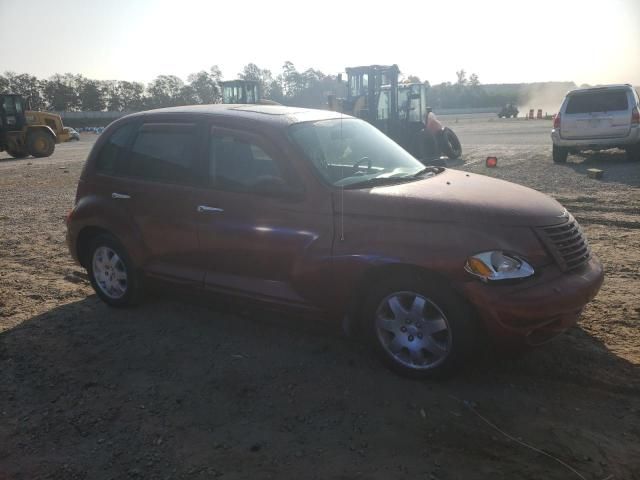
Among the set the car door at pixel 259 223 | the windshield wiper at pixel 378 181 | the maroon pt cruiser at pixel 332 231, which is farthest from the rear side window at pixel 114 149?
the windshield wiper at pixel 378 181

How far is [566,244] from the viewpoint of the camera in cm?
346

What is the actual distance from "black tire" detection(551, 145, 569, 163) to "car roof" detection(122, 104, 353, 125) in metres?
11.5

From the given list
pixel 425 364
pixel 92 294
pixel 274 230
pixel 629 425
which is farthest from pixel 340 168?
pixel 92 294

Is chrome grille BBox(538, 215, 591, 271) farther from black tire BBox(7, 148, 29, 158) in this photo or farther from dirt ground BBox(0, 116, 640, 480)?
black tire BBox(7, 148, 29, 158)

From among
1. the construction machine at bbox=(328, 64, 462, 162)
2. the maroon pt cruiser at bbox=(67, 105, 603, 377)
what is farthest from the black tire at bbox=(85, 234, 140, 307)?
the construction machine at bbox=(328, 64, 462, 162)

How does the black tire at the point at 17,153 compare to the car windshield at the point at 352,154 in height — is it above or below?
below

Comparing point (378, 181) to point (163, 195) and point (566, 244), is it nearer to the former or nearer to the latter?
point (566, 244)

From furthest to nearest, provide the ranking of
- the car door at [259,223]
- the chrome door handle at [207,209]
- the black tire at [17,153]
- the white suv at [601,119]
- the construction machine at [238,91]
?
the construction machine at [238,91] < the black tire at [17,153] < the white suv at [601,119] < the chrome door handle at [207,209] < the car door at [259,223]

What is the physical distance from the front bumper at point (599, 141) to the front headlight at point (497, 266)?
39.5 ft

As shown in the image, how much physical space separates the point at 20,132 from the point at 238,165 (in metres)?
23.7

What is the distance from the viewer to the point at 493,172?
44.0ft

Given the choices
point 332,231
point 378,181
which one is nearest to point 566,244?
point 378,181

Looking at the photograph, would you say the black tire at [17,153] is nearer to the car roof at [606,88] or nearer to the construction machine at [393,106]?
the construction machine at [393,106]

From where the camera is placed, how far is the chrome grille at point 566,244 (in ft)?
10.9
